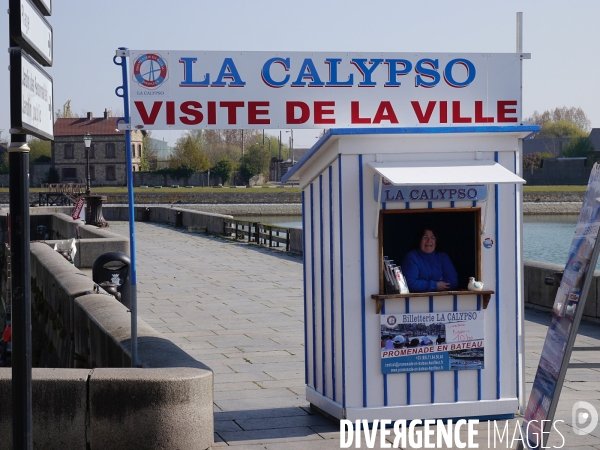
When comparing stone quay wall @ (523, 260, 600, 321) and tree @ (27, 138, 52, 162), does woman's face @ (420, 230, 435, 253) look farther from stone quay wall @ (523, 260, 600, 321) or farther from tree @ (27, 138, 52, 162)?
tree @ (27, 138, 52, 162)

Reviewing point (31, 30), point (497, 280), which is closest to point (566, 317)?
point (497, 280)

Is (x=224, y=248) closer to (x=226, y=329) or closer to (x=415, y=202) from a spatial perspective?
(x=226, y=329)

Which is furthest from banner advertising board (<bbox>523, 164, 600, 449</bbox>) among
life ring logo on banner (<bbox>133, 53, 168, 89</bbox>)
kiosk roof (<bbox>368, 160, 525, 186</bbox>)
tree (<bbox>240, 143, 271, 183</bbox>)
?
tree (<bbox>240, 143, 271, 183</bbox>)

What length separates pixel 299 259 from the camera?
19.9 meters

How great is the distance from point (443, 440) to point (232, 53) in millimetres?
2935

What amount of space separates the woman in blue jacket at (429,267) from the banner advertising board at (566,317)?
125 cm

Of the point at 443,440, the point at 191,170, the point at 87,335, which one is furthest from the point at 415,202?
the point at 191,170

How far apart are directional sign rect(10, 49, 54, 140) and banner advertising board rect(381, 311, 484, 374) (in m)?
2.75

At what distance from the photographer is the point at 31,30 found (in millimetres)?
3914

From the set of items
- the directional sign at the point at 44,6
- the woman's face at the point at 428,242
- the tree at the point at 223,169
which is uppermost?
the tree at the point at 223,169

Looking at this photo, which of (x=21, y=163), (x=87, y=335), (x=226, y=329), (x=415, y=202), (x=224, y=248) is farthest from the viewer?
(x=224, y=248)

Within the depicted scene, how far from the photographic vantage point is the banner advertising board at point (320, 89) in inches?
241

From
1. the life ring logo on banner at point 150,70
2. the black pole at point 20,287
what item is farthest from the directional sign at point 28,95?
the life ring logo on banner at point 150,70

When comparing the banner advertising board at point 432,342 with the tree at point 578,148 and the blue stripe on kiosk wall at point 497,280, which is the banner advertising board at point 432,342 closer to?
the blue stripe on kiosk wall at point 497,280
